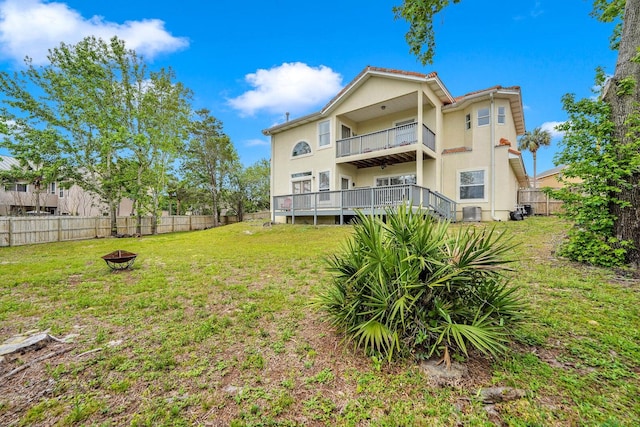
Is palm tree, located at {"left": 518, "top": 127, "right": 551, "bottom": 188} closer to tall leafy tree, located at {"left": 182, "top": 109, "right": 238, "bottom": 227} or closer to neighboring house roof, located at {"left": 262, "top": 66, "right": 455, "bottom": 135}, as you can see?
neighboring house roof, located at {"left": 262, "top": 66, "right": 455, "bottom": 135}

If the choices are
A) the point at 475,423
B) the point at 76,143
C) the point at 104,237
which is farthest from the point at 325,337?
the point at 76,143

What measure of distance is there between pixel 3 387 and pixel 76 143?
783 inches

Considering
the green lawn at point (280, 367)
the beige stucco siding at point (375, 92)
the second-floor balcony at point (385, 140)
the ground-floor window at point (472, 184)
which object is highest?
the beige stucco siding at point (375, 92)

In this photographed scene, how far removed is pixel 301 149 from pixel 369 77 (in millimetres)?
5773

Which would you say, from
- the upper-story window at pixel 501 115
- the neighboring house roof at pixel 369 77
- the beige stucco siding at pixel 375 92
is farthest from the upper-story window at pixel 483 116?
the beige stucco siding at pixel 375 92

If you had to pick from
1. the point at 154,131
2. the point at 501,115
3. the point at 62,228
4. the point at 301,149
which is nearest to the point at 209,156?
the point at 154,131

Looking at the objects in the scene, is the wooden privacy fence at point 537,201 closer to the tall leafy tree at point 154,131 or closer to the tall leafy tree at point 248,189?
the tall leafy tree at point 248,189

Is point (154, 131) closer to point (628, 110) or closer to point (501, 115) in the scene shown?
point (501, 115)

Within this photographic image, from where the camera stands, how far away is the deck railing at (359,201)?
11.4 m

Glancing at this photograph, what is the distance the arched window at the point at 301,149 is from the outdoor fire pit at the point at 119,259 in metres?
11.5

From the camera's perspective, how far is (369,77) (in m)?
13.8

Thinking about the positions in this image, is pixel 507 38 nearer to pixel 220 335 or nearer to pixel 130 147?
pixel 220 335

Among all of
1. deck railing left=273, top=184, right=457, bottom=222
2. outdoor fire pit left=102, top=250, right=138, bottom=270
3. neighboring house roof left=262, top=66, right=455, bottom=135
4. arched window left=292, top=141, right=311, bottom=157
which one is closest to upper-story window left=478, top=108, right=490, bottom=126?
neighboring house roof left=262, top=66, right=455, bottom=135

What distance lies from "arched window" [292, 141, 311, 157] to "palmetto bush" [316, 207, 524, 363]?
1441cm
